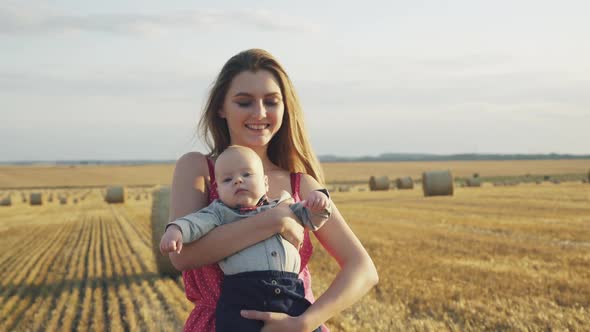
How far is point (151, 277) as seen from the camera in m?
10.8

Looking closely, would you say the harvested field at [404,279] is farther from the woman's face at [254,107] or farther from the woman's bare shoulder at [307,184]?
the woman's face at [254,107]

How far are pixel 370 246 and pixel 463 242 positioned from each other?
1.73 metres

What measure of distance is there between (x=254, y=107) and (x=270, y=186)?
13.7 inches

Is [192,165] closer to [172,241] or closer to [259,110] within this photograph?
[259,110]

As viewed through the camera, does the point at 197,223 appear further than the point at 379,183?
No

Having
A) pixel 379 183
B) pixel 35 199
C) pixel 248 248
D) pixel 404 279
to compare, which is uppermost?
pixel 248 248

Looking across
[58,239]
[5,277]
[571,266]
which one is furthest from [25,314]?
[58,239]

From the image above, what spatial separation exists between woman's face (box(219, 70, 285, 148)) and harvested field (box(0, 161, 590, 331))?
4.10 metres

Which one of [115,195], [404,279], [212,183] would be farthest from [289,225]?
[115,195]

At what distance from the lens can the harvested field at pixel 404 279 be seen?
22.8ft

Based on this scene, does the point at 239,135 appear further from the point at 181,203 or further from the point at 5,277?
the point at 5,277

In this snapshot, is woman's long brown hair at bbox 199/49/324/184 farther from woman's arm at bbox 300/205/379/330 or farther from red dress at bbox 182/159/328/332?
woman's arm at bbox 300/205/379/330

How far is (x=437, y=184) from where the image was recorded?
94.2ft

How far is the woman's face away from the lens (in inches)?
113
